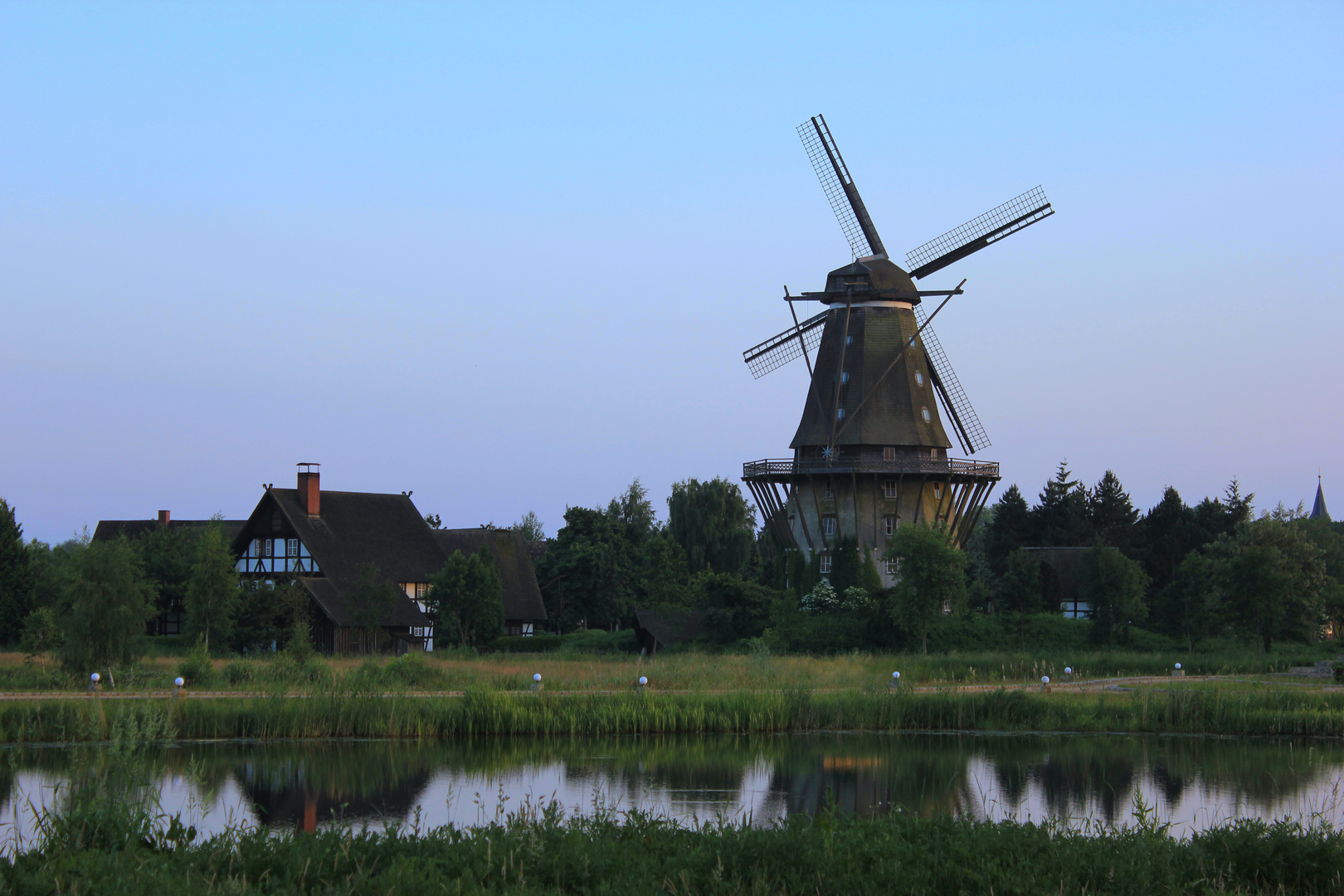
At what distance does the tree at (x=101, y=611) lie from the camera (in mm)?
29047

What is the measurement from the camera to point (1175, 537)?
192ft

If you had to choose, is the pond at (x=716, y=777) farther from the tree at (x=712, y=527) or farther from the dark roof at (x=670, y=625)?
the tree at (x=712, y=527)

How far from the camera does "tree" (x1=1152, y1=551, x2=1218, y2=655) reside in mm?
43062

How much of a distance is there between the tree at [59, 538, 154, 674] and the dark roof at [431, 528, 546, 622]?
26.3 meters

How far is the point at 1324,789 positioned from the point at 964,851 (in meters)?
10.3

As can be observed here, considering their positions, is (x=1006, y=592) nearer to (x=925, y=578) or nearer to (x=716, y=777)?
(x=925, y=578)

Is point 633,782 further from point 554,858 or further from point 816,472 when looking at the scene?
point 816,472

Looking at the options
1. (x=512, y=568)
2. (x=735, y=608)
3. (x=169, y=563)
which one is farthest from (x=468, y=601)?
(x=512, y=568)

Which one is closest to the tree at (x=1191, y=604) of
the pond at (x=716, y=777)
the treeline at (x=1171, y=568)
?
the treeline at (x=1171, y=568)

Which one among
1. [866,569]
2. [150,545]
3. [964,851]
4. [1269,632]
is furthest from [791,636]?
[964,851]

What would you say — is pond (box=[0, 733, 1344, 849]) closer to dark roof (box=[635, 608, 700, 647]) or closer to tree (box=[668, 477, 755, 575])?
dark roof (box=[635, 608, 700, 647])

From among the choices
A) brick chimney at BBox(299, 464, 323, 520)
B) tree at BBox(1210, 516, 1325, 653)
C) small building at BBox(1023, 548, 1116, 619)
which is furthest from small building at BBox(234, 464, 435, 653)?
tree at BBox(1210, 516, 1325, 653)

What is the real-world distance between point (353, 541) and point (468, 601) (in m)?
6.89

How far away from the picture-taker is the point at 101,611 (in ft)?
95.7
